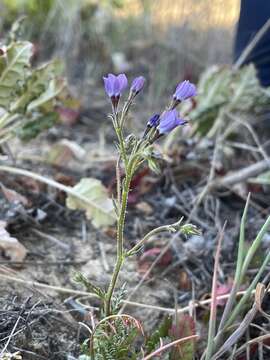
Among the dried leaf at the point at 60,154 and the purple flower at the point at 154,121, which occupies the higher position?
the purple flower at the point at 154,121

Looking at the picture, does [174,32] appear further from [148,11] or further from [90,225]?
[90,225]

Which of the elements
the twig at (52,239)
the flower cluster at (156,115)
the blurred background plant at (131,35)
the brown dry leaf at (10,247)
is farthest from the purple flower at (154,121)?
the blurred background plant at (131,35)

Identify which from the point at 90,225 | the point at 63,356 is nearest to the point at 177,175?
the point at 90,225

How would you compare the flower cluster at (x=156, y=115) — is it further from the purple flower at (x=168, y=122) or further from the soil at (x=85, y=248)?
the soil at (x=85, y=248)

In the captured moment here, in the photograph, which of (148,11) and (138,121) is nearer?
(138,121)

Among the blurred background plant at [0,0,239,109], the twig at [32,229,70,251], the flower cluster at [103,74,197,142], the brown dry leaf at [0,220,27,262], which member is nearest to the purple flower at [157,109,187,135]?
the flower cluster at [103,74,197,142]

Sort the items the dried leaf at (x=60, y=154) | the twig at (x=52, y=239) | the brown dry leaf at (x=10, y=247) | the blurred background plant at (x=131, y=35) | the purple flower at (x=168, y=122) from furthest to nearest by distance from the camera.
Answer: the blurred background plant at (x=131, y=35) < the dried leaf at (x=60, y=154) < the twig at (x=52, y=239) < the brown dry leaf at (x=10, y=247) < the purple flower at (x=168, y=122)

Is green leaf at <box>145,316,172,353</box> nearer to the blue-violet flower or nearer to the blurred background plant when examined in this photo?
the blue-violet flower
